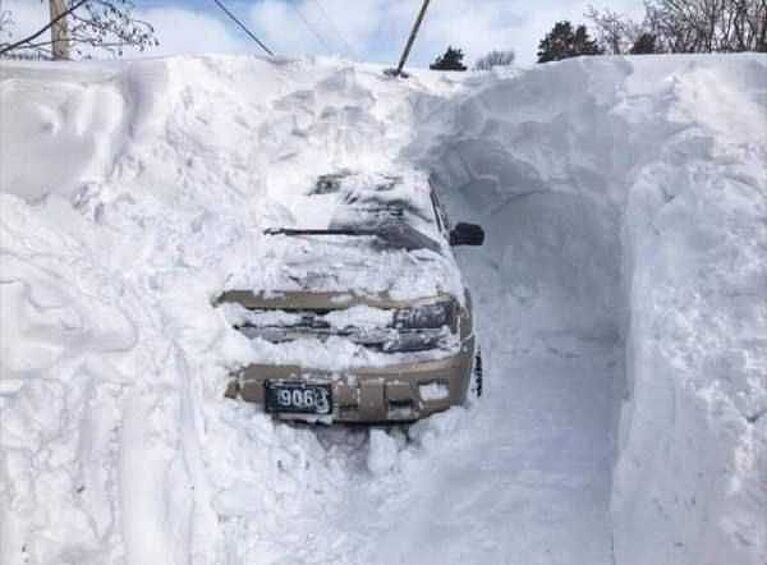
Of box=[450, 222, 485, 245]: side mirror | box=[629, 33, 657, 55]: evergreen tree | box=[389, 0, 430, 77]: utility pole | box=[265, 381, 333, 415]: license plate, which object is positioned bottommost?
box=[265, 381, 333, 415]: license plate

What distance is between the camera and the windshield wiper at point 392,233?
15.4ft

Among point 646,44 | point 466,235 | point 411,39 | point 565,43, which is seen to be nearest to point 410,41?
point 411,39

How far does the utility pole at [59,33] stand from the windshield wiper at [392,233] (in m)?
7.61

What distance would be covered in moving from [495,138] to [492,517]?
494cm

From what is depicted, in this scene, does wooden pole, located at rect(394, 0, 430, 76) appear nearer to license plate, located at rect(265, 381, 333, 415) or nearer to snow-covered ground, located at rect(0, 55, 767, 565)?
snow-covered ground, located at rect(0, 55, 767, 565)

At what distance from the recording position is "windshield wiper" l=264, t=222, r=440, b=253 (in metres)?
4.68

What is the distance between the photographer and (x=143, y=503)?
8.91 feet

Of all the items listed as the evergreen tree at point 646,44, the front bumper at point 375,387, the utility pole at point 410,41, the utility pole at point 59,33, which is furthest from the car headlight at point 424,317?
the evergreen tree at point 646,44

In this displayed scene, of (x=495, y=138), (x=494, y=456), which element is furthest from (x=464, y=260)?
(x=494, y=456)

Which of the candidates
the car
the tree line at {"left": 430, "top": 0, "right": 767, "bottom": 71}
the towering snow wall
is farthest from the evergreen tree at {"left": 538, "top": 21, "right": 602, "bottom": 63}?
the car

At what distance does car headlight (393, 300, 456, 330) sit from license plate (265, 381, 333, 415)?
22.4 inches

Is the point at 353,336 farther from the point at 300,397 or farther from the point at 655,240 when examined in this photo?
the point at 655,240

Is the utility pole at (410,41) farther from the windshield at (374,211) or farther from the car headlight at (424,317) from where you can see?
the car headlight at (424,317)

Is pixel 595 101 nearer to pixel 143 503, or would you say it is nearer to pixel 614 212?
pixel 614 212
